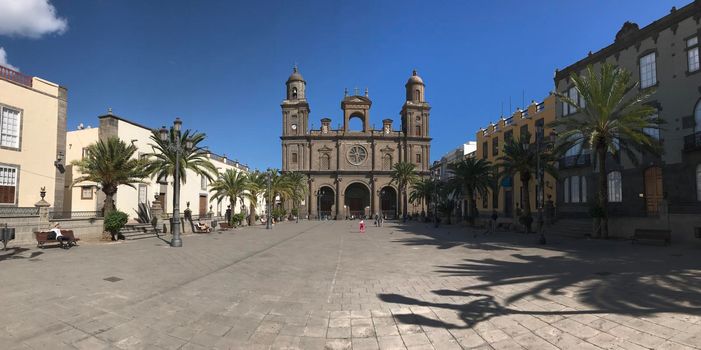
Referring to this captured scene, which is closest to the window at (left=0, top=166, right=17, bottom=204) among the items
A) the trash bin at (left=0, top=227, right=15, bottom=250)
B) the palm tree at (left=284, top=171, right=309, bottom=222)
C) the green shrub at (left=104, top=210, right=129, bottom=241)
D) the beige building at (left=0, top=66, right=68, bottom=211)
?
the beige building at (left=0, top=66, right=68, bottom=211)

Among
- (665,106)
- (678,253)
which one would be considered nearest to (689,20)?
(665,106)

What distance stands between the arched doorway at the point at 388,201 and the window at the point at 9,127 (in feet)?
185

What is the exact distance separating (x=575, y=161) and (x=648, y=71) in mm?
A: 7212

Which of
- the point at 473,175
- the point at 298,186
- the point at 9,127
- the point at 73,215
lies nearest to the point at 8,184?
the point at 9,127

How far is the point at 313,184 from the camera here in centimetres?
7106

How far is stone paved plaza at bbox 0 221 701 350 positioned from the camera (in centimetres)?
515

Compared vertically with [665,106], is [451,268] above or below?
below

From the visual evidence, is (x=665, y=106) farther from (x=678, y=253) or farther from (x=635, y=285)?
(x=635, y=285)

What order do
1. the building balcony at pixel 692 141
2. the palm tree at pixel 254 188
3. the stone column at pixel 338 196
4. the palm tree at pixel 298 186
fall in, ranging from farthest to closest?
the stone column at pixel 338 196, the palm tree at pixel 298 186, the palm tree at pixel 254 188, the building balcony at pixel 692 141

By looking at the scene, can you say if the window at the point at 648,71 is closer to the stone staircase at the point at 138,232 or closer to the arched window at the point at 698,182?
the arched window at the point at 698,182

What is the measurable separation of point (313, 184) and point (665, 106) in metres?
55.5

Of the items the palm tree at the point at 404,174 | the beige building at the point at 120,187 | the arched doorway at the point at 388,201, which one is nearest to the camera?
the beige building at the point at 120,187

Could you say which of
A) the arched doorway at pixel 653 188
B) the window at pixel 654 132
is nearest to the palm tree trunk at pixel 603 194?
the arched doorway at pixel 653 188

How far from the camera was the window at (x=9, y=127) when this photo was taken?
2000 cm
